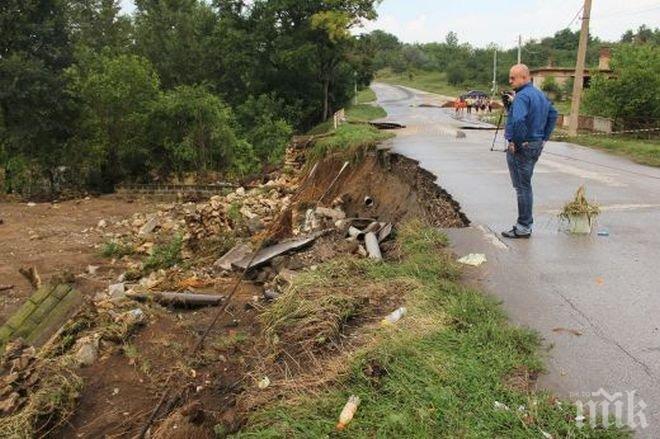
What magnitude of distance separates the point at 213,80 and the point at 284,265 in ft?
112

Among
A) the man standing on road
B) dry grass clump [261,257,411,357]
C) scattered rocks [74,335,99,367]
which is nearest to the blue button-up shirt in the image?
the man standing on road

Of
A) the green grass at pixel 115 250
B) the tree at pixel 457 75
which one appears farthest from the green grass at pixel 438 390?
the tree at pixel 457 75

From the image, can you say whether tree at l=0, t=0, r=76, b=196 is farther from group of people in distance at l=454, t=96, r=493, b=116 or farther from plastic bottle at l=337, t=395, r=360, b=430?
group of people in distance at l=454, t=96, r=493, b=116

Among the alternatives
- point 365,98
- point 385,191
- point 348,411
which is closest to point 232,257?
point 385,191

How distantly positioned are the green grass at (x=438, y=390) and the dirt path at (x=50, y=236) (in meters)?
6.74

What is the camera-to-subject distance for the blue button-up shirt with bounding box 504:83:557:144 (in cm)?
632

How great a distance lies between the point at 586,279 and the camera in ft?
17.5

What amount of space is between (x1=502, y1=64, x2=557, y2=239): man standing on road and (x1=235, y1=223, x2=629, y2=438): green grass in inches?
94.6

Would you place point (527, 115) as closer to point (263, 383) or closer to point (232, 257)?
point (263, 383)

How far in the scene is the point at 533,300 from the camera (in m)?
4.82

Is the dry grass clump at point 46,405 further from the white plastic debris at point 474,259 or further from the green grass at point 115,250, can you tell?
the green grass at point 115,250

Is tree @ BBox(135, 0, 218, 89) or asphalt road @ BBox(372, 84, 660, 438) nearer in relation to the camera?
asphalt road @ BBox(372, 84, 660, 438)

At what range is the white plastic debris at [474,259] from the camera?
19.1ft

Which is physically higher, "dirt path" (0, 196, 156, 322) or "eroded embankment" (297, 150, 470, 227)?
"eroded embankment" (297, 150, 470, 227)
